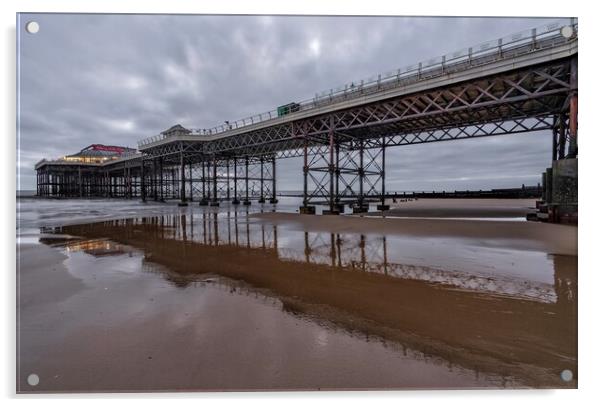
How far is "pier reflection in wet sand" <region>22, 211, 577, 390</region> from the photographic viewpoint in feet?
7.97

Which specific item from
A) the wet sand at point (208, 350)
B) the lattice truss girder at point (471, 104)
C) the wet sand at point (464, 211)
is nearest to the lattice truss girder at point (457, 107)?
the lattice truss girder at point (471, 104)

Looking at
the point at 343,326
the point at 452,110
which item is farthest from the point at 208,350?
the point at 452,110

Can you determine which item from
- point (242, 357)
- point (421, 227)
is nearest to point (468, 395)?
point (242, 357)

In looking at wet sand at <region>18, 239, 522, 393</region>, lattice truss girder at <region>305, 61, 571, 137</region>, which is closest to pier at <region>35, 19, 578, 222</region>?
lattice truss girder at <region>305, 61, 571, 137</region>

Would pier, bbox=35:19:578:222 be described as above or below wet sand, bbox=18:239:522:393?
above

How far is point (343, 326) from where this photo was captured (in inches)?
127

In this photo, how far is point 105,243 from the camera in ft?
29.3

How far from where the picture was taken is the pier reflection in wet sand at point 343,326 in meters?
2.43

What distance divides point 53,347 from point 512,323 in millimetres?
5343

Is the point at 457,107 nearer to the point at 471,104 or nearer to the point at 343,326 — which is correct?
the point at 471,104

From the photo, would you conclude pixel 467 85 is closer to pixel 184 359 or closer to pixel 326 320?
pixel 326 320

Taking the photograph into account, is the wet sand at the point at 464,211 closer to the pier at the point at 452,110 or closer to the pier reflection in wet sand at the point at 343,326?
the pier at the point at 452,110

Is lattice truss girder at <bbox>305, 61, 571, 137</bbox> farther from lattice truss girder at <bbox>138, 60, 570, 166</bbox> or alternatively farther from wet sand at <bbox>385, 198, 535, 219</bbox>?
wet sand at <bbox>385, 198, 535, 219</bbox>
